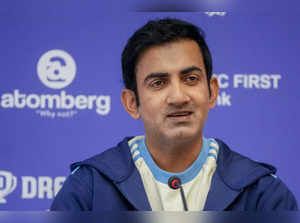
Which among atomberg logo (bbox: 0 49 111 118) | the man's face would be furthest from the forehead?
atomberg logo (bbox: 0 49 111 118)

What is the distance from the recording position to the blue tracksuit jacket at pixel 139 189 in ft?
3.49

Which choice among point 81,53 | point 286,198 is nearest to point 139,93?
point 286,198

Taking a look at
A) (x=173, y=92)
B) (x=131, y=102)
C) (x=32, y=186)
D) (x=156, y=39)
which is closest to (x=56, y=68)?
(x=32, y=186)

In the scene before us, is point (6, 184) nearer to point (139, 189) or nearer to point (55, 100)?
point (55, 100)

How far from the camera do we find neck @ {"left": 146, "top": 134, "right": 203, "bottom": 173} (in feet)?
3.81

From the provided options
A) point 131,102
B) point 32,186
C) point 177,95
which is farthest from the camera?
point 32,186

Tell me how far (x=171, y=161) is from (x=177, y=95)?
0.75ft

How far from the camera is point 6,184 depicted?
6.19 feet

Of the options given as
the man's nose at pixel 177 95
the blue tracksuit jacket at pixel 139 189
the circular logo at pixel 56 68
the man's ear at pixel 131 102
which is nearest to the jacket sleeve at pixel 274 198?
the blue tracksuit jacket at pixel 139 189

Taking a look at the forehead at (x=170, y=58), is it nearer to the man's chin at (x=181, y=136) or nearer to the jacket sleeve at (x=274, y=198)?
the man's chin at (x=181, y=136)

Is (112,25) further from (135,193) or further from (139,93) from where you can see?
(135,193)

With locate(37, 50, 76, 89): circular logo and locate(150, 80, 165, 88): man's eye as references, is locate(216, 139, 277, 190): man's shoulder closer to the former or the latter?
locate(150, 80, 165, 88): man's eye

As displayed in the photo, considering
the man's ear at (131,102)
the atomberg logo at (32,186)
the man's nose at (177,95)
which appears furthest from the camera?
the atomberg logo at (32,186)

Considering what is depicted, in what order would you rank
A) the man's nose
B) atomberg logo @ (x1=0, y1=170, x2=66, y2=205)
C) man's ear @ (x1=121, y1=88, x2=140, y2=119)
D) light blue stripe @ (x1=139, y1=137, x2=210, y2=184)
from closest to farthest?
the man's nose
light blue stripe @ (x1=139, y1=137, x2=210, y2=184)
man's ear @ (x1=121, y1=88, x2=140, y2=119)
atomberg logo @ (x1=0, y1=170, x2=66, y2=205)
